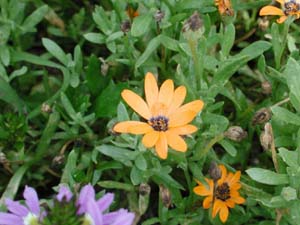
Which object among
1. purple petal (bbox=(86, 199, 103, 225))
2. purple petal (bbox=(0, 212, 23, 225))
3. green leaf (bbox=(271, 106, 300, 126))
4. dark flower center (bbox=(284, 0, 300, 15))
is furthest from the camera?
dark flower center (bbox=(284, 0, 300, 15))

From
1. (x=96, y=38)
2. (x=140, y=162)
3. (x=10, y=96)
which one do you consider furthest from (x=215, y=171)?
(x=10, y=96)

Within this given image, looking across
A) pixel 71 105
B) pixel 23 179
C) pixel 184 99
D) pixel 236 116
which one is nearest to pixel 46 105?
pixel 71 105

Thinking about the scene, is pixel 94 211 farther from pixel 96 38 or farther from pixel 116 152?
pixel 96 38

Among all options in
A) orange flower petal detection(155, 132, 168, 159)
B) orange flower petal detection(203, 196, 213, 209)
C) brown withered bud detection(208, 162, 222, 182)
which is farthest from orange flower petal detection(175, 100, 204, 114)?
orange flower petal detection(203, 196, 213, 209)

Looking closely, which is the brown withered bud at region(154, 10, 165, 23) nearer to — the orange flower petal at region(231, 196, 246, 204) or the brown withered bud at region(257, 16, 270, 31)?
the brown withered bud at region(257, 16, 270, 31)

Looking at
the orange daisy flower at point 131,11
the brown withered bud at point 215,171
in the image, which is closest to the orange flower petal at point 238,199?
the brown withered bud at point 215,171

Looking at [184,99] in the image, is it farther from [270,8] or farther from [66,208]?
[66,208]

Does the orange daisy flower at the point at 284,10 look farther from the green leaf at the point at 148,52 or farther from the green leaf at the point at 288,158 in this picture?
the green leaf at the point at 288,158
